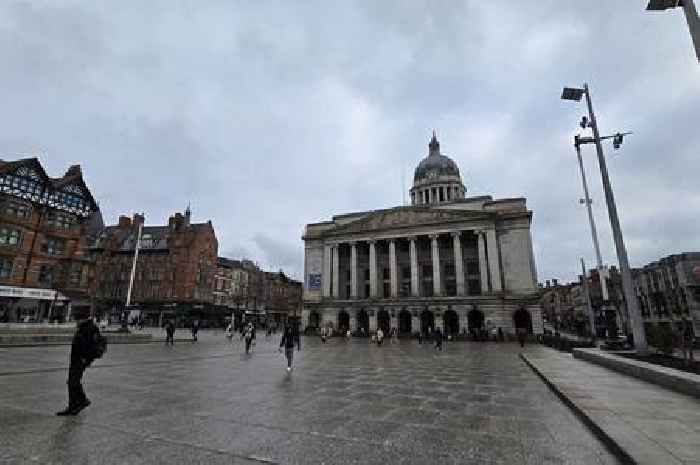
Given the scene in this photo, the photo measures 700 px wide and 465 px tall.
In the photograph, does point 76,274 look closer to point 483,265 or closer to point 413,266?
point 413,266

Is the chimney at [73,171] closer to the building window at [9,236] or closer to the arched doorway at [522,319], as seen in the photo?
the building window at [9,236]

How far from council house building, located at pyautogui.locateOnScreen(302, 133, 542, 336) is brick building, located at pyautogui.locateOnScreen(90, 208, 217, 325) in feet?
56.9

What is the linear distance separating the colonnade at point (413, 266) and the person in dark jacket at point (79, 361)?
50.1 meters

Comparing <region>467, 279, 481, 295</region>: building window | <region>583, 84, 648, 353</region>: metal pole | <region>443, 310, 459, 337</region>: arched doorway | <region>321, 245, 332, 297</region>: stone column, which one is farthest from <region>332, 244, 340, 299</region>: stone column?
<region>583, 84, 648, 353</region>: metal pole

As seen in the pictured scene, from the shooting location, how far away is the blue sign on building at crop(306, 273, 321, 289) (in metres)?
62.6

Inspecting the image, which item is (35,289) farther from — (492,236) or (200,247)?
(492,236)

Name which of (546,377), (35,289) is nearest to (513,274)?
(546,377)

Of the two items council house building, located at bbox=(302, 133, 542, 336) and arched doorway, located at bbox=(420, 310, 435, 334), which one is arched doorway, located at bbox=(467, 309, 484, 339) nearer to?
council house building, located at bbox=(302, 133, 542, 336)

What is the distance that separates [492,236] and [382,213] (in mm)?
17696

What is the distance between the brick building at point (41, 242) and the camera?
32.8 metres

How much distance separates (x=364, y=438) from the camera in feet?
17.4

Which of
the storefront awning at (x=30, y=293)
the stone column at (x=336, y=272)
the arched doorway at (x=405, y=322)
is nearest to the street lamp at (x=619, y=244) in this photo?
the arched doorway at (x=405, y=322)

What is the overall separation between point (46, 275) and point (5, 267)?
346 centimetres

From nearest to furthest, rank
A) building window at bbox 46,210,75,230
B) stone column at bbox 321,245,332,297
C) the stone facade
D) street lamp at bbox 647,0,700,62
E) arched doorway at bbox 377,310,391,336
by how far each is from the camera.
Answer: street lamp at bbox 647,0,700,62 < building window at bbox 46,210,75,230 < the stone facade < arched doorway at bbox 377,310,391,336 < stone column at bbox 321,245,332,297
